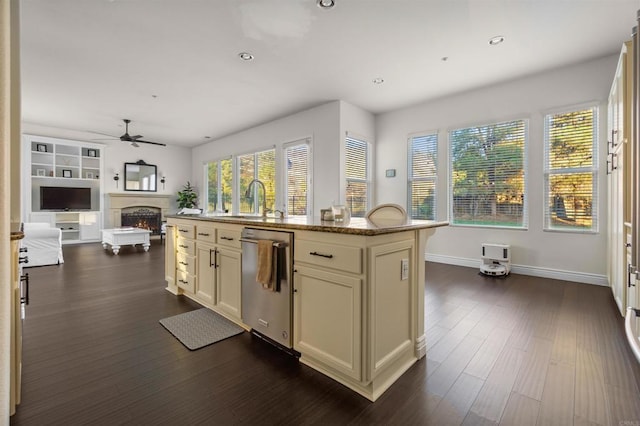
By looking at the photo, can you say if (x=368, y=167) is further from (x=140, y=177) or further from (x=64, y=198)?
(x=64, y=198)

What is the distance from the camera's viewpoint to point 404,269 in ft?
6.23

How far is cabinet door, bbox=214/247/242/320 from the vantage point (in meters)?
2.51

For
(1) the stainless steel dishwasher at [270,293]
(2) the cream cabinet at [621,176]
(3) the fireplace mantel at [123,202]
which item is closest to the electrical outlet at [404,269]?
(1) the stainless steel dishwasher at [270,293]

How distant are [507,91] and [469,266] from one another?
2.86 meters

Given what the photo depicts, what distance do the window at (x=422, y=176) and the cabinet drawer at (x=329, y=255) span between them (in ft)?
13.7

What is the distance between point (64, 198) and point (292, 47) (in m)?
7.72

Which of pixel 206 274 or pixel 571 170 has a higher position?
pixel 571 170

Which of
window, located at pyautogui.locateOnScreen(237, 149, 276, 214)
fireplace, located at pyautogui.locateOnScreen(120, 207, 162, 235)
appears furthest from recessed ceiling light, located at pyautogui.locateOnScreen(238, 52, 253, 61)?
fireplace, located at pyautogui.locateOnScreen(120, 207, 162, 235)

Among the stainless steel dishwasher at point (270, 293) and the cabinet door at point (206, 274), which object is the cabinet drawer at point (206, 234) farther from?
the stainless steel dishwasher at point (270, 293)

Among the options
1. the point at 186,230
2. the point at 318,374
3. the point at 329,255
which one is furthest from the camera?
the point at 186,230

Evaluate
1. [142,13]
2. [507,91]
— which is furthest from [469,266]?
[142,13]

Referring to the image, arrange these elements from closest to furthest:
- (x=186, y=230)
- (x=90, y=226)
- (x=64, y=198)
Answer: (x=186, y=230)
(x=64, y=198)
(x=90, y=226)

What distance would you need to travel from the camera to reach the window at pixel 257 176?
22.9 ft

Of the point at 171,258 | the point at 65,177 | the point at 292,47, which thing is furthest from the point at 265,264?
the point at 65,177
